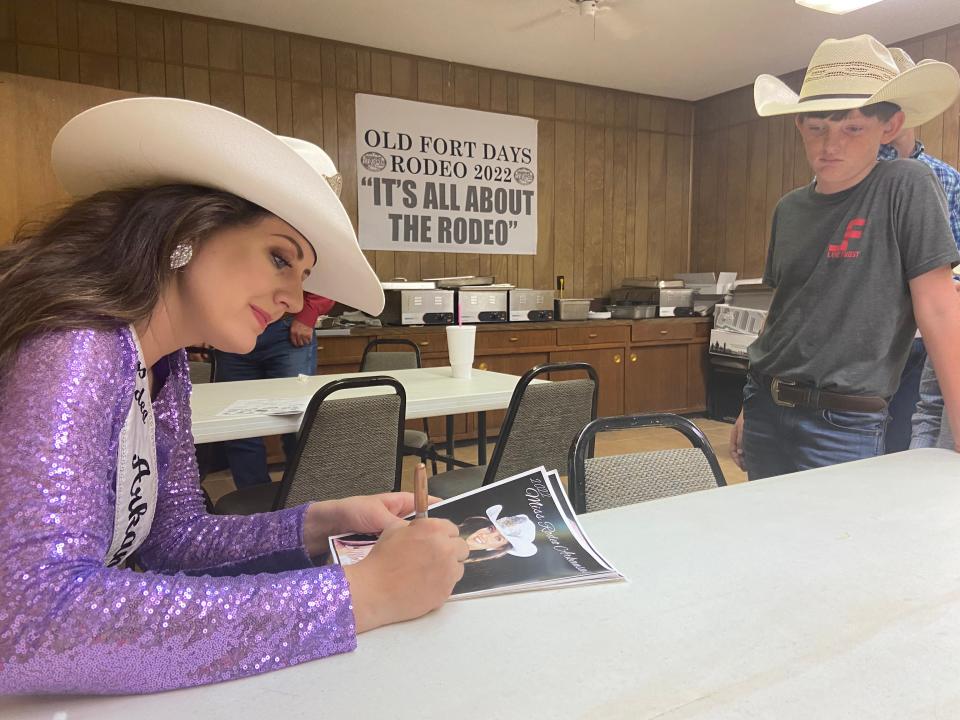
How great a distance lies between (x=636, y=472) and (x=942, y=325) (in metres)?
0.68

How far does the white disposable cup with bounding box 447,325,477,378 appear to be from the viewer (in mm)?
2586

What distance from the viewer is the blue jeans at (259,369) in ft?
9.24

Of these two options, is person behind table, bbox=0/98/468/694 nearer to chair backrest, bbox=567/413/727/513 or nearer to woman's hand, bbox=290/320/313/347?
chair backrest, bbox=567/413/727/513

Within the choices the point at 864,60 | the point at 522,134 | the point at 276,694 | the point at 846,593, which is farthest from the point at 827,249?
the point at 522,134

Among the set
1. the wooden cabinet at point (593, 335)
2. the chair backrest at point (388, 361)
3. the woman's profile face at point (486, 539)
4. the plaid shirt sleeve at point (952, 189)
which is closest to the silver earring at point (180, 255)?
the woman's profile face at point (486, 539)

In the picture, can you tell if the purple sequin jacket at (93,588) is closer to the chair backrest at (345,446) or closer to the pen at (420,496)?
the pen at (420,496)

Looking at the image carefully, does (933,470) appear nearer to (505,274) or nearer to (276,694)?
(276,694)

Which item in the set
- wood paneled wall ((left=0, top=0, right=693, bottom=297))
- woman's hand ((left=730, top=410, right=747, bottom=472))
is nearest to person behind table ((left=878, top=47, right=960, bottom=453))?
woman's hand ((left=730, top=410, right=747, bottom=472))

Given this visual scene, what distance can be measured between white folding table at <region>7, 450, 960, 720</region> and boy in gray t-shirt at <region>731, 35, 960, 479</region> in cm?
54

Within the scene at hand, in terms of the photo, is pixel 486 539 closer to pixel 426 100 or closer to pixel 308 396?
pixel 308 396

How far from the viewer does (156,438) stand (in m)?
0.86

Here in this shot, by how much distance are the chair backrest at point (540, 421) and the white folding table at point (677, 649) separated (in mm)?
1051

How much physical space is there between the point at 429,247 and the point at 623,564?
437cm

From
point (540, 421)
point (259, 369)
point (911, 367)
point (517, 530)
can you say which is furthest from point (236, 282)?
point (259, 369)
